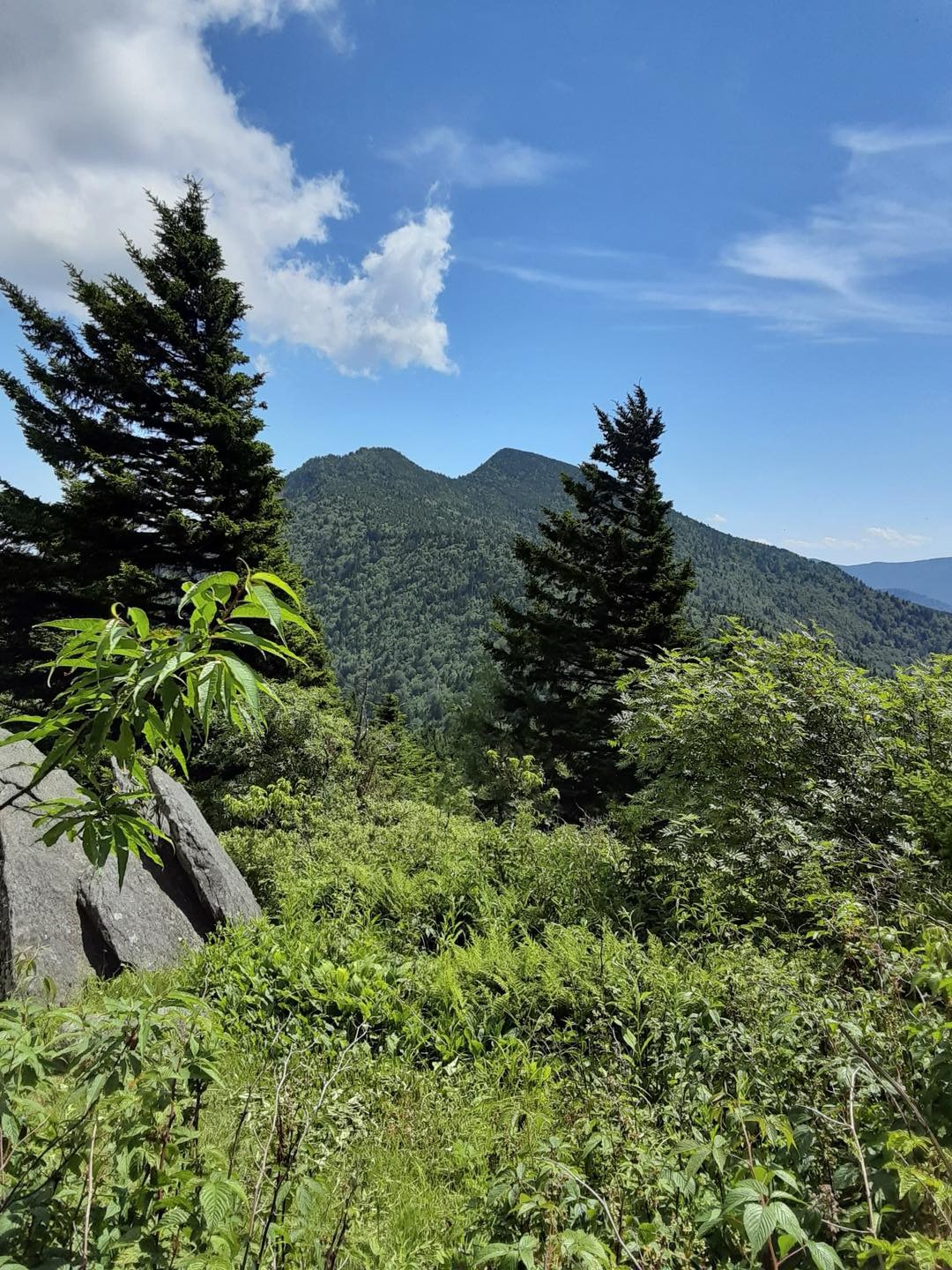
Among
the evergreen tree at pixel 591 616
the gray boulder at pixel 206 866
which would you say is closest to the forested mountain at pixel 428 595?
the evergreen tree at pixel 591 616

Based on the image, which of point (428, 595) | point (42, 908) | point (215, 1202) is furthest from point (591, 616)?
point (428, 595)

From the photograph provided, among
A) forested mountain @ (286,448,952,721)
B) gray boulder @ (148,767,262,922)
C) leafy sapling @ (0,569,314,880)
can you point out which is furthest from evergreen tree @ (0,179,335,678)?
forested mountain @ (286,448,952,721)

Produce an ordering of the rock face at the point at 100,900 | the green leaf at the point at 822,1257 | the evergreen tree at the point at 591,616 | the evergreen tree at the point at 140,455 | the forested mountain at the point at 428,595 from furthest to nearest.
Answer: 1. the forested mountain at the point at 428,595
2. the evergreen tree at the point at 591,616
3. the evergreen tree at the point at 140,455
4. the rock face at the point at 100,900
5. the green leaf at the point at 822,1257

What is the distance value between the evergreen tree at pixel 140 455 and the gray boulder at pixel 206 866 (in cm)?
811

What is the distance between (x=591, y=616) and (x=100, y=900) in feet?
52.4

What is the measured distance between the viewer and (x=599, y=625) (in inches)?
769

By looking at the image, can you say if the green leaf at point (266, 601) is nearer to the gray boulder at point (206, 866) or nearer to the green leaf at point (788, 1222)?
Result: the green leaf at point (788, 1222)

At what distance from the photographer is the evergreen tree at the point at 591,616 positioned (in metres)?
18.9

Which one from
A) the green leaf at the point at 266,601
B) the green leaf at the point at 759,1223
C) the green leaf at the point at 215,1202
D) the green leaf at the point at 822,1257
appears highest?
the green leaf at the point at 266,601

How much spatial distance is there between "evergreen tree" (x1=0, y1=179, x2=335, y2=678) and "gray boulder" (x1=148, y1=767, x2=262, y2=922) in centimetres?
811

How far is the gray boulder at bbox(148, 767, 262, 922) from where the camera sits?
6121mm

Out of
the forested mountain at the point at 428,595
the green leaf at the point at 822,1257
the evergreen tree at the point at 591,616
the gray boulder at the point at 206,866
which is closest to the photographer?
the green leaf at the point at 822,1257

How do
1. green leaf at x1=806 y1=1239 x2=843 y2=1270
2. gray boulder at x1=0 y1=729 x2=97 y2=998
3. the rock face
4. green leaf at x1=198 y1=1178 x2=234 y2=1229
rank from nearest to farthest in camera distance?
green leaf at x1=806 y1=1239 x2=843 y2=1270, green leaf at x1=198 y1=1178 x2=234 y2=1229, gray boulder at x1=0 y1=729 x2=97 y2=998, the rock face

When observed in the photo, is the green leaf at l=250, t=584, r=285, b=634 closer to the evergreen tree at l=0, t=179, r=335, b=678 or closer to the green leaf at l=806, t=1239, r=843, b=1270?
the green leaf at l=806, t=1239, r=843, b=1270
